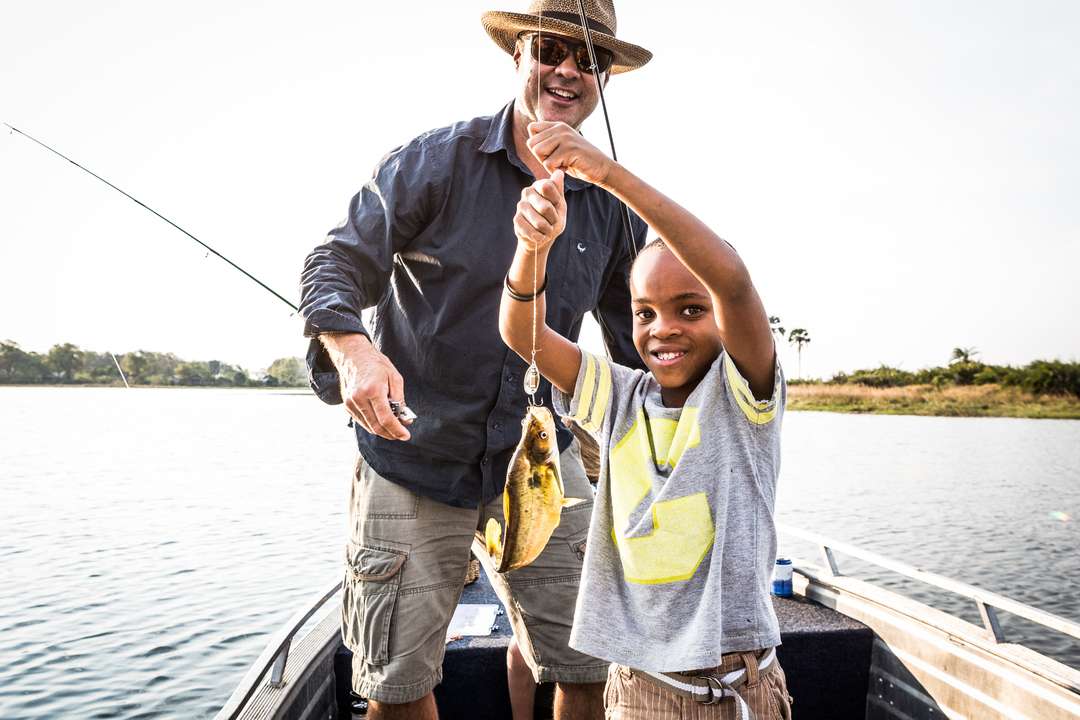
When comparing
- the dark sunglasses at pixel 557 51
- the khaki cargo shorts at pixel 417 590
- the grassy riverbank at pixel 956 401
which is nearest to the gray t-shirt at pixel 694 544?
the khaki cargo shorts at pixel 417 590

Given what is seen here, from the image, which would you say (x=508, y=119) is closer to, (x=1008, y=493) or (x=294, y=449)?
(x=1008, y=493)

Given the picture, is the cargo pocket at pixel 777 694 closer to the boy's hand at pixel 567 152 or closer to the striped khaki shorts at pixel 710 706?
the striped khaki shorts at pixel 710 706

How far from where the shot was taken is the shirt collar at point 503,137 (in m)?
2.74

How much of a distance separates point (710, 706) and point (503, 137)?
6.68 feet

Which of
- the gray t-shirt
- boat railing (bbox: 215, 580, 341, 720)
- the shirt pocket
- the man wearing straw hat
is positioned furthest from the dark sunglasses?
boat railing (bbox: 215, 580, 341, 720)

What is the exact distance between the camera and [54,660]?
38.5 ft

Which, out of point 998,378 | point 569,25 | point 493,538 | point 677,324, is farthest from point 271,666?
point 998,378

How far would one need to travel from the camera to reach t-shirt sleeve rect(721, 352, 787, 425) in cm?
198

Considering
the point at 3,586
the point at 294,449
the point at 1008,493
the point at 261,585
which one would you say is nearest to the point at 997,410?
the point at 1008,493

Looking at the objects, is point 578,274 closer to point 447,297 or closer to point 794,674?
point 447,297

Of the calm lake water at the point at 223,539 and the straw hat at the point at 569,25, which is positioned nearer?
the straw hat at the point at 569,25

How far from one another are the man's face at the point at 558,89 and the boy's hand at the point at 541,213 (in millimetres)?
879

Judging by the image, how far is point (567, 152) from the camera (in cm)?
173

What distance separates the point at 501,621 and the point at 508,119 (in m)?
2.90
